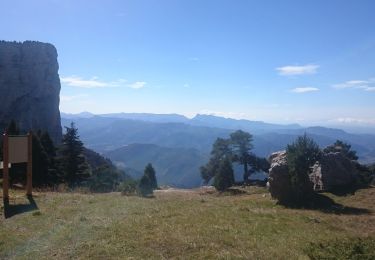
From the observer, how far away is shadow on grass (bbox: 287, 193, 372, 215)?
24.9 m

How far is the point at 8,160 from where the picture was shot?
2102cm

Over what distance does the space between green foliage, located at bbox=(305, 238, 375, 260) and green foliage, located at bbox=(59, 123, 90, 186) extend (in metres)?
47.4

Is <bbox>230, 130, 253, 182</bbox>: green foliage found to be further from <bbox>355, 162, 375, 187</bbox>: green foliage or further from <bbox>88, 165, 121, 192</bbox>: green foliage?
<bbox>88, 165, 121, 192</bbox>: green foliage

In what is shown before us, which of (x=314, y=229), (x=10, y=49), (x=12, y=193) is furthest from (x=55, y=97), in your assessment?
(x=314, y=229)

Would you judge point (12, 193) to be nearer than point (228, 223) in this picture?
No

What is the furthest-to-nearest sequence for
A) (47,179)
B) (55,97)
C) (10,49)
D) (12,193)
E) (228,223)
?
(55,97)
(10,49)
(47,179)
(12,193)
(228,223)

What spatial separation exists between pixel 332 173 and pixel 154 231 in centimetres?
2396

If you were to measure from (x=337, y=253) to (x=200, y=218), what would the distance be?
24.4 feet

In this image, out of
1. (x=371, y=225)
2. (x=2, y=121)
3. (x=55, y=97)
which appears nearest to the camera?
(x=371, y=225)

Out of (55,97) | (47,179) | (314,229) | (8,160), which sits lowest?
(47,179)

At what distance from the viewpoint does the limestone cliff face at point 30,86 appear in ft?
508

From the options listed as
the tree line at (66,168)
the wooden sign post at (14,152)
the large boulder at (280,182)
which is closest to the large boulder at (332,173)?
the large boulder at (280,182)

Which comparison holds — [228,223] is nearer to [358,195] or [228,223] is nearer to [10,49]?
[358,195]

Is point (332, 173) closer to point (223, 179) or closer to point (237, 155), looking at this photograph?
point (223, 179)
